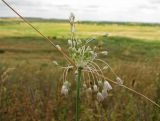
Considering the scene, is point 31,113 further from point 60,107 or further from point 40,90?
point 40,90

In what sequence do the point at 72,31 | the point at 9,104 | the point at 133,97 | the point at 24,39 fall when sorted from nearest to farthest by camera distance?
the point at 72,31, the point at 9,104, the point at 133,97, the point at 24,39

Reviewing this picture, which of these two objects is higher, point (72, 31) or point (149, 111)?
point (72, 31)

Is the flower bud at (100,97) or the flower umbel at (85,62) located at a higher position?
the flower umbel at (85,62)

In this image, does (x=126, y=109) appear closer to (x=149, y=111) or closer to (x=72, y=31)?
(x=149, y=111)

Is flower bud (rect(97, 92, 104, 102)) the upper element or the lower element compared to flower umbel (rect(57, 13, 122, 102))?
lower

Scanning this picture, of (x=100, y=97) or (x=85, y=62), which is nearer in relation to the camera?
(x=100, y=97)

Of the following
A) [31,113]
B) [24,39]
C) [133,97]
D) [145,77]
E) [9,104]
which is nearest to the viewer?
[31,113]

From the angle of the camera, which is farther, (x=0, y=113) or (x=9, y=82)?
(x=9, y=82)

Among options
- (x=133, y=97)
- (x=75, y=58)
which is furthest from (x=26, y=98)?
(x=75, y=58)

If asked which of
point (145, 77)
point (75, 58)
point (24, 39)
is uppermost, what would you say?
point (75, 58)

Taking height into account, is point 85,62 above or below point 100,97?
above

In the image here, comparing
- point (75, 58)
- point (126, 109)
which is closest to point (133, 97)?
point (126, 109)
